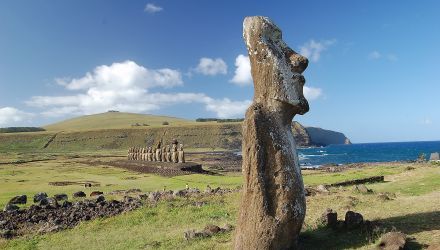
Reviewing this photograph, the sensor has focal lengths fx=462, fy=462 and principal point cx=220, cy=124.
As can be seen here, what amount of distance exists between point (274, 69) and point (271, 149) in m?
2.01

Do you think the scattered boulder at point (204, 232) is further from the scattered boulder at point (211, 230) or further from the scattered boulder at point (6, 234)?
the scattered boulder at point (6, 234)

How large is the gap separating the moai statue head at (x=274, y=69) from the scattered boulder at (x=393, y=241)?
3573 millimetres

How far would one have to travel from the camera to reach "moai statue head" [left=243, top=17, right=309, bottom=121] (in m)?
11.5

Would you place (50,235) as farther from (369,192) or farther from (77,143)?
(77,143)

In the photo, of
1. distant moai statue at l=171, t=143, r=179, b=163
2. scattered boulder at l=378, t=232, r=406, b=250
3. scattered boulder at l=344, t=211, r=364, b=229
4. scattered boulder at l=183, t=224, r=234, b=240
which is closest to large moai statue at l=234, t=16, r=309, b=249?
scattered boulder at l=344, t=211, r=364, b=229

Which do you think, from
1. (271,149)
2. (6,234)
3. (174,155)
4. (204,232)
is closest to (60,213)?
(6,234)

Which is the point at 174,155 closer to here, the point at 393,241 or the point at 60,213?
the point at 60,213

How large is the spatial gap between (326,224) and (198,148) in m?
185

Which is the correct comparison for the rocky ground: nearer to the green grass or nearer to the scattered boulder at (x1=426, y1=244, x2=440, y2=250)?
the green grass

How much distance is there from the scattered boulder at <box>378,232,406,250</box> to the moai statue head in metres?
3.57

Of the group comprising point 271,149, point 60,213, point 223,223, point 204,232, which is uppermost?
point 271,149

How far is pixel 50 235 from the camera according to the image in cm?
1842

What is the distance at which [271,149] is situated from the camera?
36.7 ft

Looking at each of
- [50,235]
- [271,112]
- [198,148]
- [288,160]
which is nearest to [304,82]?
[271,112]
